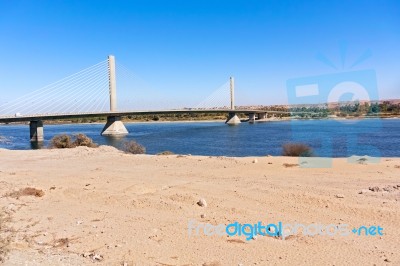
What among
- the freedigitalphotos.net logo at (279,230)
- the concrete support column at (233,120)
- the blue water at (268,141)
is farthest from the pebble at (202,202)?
the concrete support column at (233,120)

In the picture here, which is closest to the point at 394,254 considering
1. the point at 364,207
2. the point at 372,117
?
the point at 364,207

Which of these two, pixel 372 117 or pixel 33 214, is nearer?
pixel 33 214

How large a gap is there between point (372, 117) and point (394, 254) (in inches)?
3001

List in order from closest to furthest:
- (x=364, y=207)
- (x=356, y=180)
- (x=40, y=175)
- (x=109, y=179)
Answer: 1. (x=364, y=207)
2. (x=356, y=180)
3. (x=109, y=179)
4. (x=40, y=175)

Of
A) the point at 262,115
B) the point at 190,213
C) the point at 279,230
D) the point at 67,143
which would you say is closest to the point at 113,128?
the point at 67,143

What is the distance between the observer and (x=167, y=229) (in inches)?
235

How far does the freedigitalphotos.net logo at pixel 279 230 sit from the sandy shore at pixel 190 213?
109mm

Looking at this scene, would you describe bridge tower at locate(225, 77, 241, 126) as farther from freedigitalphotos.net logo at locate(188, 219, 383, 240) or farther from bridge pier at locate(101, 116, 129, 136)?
freedigitalphotos.net logo at locate(188, 219, 383, 240)

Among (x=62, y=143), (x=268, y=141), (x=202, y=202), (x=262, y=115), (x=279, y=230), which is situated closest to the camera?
(x=279, y=230)

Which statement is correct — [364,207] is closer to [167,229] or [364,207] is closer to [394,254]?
[394,254]

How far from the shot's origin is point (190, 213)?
6742 millimetres

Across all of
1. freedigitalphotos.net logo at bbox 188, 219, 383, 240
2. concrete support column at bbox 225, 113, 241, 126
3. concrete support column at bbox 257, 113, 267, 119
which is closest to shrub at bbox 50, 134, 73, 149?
freedigitalphotos.net logo at bbox 188, 219, 383, 240

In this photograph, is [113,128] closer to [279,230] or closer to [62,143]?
[62,143]

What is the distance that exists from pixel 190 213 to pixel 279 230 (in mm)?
1725
